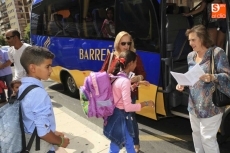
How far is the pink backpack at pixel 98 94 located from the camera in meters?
2.25

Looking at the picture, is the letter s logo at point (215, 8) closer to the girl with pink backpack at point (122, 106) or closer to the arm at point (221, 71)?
the arm at point (221, 71)

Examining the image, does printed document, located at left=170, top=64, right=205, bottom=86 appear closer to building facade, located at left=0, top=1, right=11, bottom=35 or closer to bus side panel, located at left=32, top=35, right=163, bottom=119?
bus side panel, located at left=32, top=35, right=163, bottom=119

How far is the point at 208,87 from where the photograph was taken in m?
2.30

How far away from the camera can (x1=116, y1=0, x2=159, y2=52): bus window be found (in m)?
3.29

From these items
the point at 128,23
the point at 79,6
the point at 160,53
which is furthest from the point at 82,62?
the point at 160,53

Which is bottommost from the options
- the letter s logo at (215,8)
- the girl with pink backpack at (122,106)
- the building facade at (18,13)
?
the girl with pink backpack at (122,106)

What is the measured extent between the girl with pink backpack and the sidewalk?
39.2 inches

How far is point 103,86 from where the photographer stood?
2240 mm

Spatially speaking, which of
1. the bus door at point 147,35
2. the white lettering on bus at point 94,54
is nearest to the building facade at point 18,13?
the white lettering on bus at point 94,54

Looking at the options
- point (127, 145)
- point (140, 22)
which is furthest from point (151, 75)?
point (127, 145)

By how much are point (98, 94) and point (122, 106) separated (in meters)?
0.29

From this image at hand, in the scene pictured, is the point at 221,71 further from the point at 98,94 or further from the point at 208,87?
the point at 98,94

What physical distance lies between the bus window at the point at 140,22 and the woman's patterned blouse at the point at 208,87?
3.22ft

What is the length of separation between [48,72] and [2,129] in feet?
1.63
